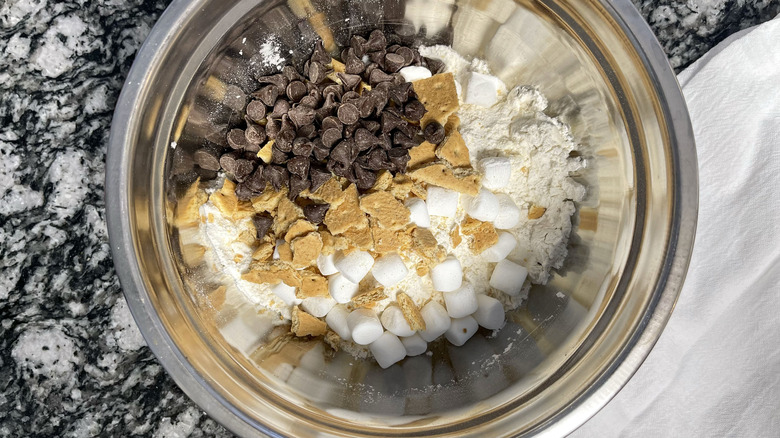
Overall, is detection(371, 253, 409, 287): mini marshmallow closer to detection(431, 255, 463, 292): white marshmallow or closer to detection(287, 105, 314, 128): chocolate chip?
detection(431, 255, 463, 292): white marshmallow

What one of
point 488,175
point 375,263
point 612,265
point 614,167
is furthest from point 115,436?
point 614,167

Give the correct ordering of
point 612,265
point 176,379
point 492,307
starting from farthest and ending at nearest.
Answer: point 492,307, point 612,265, point 176,379

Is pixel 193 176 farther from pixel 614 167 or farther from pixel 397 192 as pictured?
pixel 614 167

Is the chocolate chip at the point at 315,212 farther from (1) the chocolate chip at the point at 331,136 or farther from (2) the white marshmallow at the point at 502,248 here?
Result: (2) the white marshmallow at the point at 502,248

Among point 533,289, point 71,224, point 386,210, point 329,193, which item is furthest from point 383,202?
point 71,224

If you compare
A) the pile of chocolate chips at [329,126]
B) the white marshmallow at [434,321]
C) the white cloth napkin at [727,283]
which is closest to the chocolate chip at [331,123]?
the pile of chocolate chips at [329,126]

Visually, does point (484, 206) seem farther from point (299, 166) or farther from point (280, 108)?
point (280, 108)

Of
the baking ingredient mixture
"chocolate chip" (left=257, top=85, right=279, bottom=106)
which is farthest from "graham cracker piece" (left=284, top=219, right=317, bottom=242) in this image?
"chocolate chip" (left=257, top=85, right=279, bottom=106)
